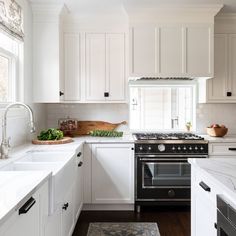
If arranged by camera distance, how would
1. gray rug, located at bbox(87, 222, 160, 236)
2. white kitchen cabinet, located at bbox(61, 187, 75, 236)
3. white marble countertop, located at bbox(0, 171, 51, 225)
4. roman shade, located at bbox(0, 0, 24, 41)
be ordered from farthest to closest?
gray rug, located at bbox(87, 222, 160, 236) < roman shade, located at bbox(0, 0, 24, 41) < white kitchen cabinet, located at bbox(61, 187, 75, 236) < white marble countertop, located at bbox(0, 171, 51, 225)

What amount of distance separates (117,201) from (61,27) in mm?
2237

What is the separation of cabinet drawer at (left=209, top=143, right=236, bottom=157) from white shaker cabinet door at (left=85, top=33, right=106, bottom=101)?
147 cm

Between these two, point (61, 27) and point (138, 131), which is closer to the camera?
point (61, 27)

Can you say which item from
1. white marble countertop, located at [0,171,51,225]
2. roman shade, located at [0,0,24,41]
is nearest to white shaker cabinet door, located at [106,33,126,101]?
roman shade, located at [0,0,24,41]

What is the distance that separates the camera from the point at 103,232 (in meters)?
2.81

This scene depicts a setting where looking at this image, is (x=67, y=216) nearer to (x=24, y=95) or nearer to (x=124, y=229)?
(x=124, y=229)

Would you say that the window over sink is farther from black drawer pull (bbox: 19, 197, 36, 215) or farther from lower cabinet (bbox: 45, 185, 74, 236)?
black drawer pull (bbox: 19, 197, 36, 215)

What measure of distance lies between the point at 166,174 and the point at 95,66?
1612 mm

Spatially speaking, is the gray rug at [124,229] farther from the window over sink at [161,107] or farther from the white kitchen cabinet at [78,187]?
the window over sink at [161,107]

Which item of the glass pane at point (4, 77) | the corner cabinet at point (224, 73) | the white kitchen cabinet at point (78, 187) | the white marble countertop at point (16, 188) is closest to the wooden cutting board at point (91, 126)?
the white kitchen cabinet at point (78, 187)

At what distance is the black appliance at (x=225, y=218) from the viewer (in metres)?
1.19

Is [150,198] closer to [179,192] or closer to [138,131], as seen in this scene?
[179,192]

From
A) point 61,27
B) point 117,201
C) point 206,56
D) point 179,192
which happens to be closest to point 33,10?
point 61,27

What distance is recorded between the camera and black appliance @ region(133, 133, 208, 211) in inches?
130
